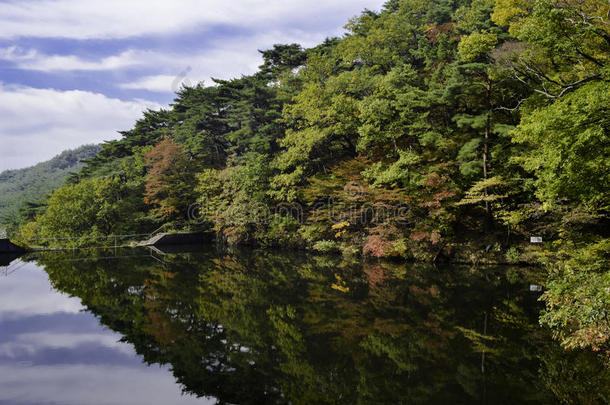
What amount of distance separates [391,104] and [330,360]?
641 inches

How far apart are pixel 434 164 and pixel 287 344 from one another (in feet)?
46.5

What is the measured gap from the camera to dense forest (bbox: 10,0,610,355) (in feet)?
30.9

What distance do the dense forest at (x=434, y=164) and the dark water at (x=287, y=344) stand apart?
4.20ft

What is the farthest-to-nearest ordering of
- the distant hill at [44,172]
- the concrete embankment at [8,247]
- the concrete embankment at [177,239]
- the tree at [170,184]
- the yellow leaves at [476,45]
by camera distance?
1. the distant hill at [44,172]
2. the tree at [170,184]
3. the concrete embankment at [177,239]
4. the concrete embankment at [8,247]
5. the yellow leaves at [476,45]

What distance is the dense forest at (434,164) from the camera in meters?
9.41

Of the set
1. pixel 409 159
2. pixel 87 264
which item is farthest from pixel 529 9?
pixel 87 264

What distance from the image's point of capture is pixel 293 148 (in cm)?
2505

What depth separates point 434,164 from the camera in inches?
749

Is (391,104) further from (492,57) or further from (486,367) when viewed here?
(486,367)

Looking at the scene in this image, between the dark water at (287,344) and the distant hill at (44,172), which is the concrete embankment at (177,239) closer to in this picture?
the dark water at (287,344)

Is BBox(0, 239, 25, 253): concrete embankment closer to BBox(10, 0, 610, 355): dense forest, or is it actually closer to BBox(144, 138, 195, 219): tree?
BBox(10, 0, 610, 355): dense forest

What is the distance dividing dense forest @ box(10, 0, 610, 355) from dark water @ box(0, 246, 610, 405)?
128 cm

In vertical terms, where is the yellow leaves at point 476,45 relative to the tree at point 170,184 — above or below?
above

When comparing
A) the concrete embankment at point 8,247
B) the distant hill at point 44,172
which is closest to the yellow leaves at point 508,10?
the concrete embankment at point 8,247
